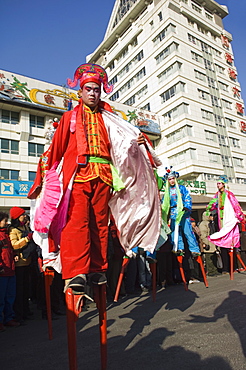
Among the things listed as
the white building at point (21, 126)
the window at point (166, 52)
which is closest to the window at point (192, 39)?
the window at point (166, 52)

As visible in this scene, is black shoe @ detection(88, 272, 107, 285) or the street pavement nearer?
the street pavement

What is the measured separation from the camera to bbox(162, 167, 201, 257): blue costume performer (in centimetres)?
485

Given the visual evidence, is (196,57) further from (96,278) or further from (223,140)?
(96,278)

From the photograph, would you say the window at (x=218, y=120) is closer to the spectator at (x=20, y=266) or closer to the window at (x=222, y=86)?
the window at (x=222, y=86)

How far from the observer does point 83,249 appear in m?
1.90

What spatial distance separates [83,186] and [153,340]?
4.77 feet

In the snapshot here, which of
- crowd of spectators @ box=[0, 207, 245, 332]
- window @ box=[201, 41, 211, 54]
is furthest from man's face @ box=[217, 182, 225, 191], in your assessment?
window @ box=[201, 41, 211, 54]

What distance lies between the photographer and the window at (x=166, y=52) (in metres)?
32.8

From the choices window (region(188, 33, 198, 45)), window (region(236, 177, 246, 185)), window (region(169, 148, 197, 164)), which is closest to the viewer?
window (region(169, 148, 197, 164))

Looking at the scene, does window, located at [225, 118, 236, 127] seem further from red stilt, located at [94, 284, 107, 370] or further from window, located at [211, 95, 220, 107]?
red stilt, located at [94, 284, 107, 370]

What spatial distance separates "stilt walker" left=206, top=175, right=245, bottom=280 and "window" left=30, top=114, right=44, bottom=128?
72.8ft

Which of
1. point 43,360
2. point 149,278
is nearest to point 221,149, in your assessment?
point 149,278

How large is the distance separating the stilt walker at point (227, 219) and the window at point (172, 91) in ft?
92.6

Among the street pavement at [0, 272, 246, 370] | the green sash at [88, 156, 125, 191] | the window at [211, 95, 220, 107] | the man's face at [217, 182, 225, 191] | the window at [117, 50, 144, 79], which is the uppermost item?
the window at [117, 50, 144, 79]
